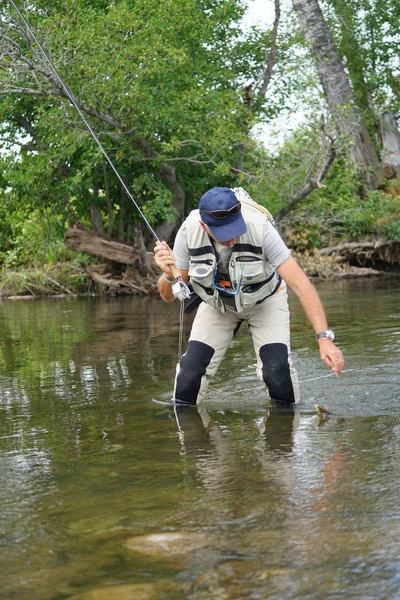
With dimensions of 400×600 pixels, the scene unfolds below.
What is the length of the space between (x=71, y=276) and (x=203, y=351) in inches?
692

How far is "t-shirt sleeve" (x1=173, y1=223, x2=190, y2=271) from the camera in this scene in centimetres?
580

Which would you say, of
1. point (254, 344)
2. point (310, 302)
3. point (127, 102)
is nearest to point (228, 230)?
point (310, 302)

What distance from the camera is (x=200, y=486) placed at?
4164 millimetres

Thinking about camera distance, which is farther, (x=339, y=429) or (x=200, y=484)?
(x=339, y=429)

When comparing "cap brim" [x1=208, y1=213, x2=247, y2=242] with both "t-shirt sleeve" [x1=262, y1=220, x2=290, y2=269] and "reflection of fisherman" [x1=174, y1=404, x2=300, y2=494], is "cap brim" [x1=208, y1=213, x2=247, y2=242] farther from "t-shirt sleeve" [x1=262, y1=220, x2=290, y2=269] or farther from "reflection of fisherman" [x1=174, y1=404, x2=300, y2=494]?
"reflection of fisherman" [x1=174, y1=404, x2=300, y2=494]

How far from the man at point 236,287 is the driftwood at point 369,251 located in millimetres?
17404

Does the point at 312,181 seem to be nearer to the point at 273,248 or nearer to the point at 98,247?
the point at 98,247

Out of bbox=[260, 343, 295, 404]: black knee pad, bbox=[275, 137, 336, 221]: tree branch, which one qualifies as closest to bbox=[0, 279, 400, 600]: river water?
bbox=[260, 343, 295, 404]: black knee pad

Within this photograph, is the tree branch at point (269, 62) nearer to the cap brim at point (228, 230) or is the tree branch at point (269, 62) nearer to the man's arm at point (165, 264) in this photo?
the man's arm at point (165, 264)

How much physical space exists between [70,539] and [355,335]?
689 cm

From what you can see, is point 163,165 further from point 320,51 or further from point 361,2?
point 361,2

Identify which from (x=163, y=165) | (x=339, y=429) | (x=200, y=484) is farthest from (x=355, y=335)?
(x=163, y=165)

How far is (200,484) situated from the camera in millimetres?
4199

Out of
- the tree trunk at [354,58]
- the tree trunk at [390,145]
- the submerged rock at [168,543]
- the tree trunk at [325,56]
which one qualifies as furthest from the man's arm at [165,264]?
the tree trunk at [354,58]
